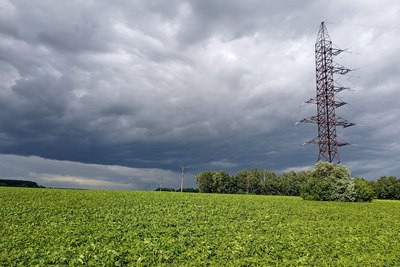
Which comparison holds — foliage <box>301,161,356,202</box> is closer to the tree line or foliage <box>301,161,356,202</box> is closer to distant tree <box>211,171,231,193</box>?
the tree line

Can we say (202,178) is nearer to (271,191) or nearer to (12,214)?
(271,191)

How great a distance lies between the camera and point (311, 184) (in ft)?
257

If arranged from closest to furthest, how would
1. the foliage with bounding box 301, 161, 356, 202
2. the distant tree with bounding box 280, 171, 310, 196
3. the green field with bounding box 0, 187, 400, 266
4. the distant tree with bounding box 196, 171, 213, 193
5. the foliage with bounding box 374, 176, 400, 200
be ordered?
the green field with bounding box 0, 187, 400, 266, the foliage with bounding box 301, 161, 356, 202, the foliage with bounding box 374, 176, 400, 200, the distant tree with bounding box 280, 171, 310, 196, the distant tree with bounding box 196, 171, 213, 193

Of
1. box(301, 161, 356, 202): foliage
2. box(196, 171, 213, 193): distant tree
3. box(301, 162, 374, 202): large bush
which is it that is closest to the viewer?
box(301, 161, 356, 202): foliage

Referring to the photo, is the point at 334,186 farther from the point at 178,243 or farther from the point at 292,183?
the point at 292,183

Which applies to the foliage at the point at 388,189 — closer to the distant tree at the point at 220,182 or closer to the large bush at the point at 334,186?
the distant tree at the point at 220,182

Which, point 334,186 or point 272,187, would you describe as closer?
point 334,186

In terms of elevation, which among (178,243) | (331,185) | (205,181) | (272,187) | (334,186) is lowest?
(178,243)

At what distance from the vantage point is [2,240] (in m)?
20.7

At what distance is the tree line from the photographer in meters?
76.0

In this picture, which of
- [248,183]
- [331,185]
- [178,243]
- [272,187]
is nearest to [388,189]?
[272,187]

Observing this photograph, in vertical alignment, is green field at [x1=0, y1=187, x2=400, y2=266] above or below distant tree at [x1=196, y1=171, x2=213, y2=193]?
below

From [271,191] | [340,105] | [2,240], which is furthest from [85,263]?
[271,191]

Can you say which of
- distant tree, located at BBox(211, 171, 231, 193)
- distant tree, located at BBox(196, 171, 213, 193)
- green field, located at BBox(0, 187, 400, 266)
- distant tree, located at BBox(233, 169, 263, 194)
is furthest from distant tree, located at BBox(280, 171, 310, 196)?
green field, located at BBox(0, 187, 400, 266)
